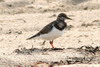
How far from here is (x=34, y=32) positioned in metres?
13.5

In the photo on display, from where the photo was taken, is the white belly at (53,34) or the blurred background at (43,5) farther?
the blurred background at (43,5)

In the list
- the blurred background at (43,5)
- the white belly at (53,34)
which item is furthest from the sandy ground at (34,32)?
the white belly at (53,34)

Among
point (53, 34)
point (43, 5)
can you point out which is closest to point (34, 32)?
point (53, 34)

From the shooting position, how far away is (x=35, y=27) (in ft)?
46.8

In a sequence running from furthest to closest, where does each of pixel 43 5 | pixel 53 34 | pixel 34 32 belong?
pixel 43 5, pixel 34 32, pixel 53 34

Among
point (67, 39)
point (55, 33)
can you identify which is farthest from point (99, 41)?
point (55, 33)

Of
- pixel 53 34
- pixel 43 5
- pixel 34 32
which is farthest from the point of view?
pixel 43 5

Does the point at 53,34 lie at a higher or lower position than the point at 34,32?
higher

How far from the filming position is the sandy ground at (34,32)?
9.20 metres

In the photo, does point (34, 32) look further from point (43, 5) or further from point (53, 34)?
point (43, 5)

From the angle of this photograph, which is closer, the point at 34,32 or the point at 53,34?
the point at 53,34

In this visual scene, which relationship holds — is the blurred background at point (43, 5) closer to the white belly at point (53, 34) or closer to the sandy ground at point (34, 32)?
the sandy ground at point (34, 32)

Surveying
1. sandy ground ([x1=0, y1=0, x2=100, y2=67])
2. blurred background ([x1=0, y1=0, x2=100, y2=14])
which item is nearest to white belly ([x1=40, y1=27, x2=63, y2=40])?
sandy ground ([x1=0, y1=0, x2=100, y2=67])

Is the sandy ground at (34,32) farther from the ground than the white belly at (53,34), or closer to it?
closer to it
